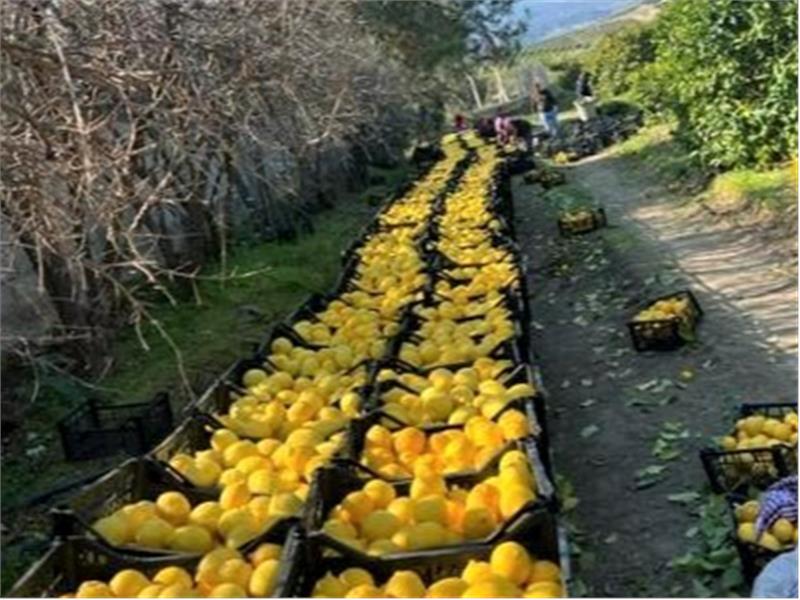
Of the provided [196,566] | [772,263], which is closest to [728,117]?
[772,263]

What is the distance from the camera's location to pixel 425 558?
3.09m

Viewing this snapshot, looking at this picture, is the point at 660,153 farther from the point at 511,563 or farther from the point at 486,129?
the point at 511,563

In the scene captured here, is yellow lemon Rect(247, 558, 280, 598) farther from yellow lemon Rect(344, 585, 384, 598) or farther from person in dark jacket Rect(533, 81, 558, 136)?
person in dark jacket Rect(533, 81, 558, 136)

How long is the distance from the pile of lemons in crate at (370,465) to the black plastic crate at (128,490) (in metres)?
0.03

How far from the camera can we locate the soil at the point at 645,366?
4703mm

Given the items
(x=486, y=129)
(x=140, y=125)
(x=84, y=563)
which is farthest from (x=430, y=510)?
(x=486, y=129)

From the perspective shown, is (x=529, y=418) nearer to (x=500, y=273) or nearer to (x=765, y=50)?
(x=500, y=273)

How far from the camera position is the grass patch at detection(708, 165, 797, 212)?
10828mm

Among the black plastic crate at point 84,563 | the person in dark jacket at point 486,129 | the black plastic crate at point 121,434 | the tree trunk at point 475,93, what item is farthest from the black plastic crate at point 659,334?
the tree trunk at point 475,93

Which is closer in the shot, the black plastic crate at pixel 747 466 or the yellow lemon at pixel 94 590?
the yellow lemon at pixel 94 590

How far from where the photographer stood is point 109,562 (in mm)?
3258

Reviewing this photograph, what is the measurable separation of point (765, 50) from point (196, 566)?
10608mm

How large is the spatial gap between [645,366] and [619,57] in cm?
2971

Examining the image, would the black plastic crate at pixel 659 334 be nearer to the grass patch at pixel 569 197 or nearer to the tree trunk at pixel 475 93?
the grass patch at pixel 569 197
